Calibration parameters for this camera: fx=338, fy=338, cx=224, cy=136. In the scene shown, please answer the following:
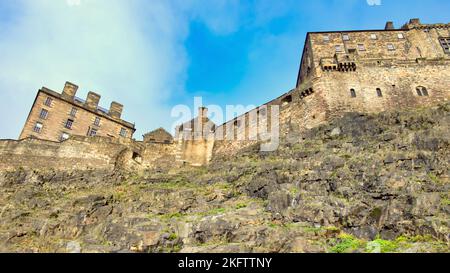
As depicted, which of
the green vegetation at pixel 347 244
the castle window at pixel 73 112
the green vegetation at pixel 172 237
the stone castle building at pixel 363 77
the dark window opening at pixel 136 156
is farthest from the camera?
the castle window at pixel 73 112

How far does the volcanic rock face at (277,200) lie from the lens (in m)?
13.2

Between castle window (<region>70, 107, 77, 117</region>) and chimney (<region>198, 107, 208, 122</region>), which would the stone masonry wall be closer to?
castle window (<region>70, 107, 77, 117</region>)

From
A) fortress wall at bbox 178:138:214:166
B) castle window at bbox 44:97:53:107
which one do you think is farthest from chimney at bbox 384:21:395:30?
castle window at bbox 44:97:53:107

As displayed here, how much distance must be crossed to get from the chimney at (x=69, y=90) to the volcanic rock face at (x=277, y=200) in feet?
40.0

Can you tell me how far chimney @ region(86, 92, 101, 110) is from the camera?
34.4 metres

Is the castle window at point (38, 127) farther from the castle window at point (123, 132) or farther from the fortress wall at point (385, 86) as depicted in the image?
the fortress wall at point (385, 86)

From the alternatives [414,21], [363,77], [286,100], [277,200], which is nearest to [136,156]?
[286,100]

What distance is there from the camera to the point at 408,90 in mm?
26109

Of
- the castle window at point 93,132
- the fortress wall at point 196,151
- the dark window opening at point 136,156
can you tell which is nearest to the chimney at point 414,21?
the fortress wall at point 196,151

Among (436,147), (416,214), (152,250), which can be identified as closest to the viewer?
(416,214)

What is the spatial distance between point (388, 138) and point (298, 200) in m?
8.05

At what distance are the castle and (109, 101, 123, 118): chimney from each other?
3664mm
